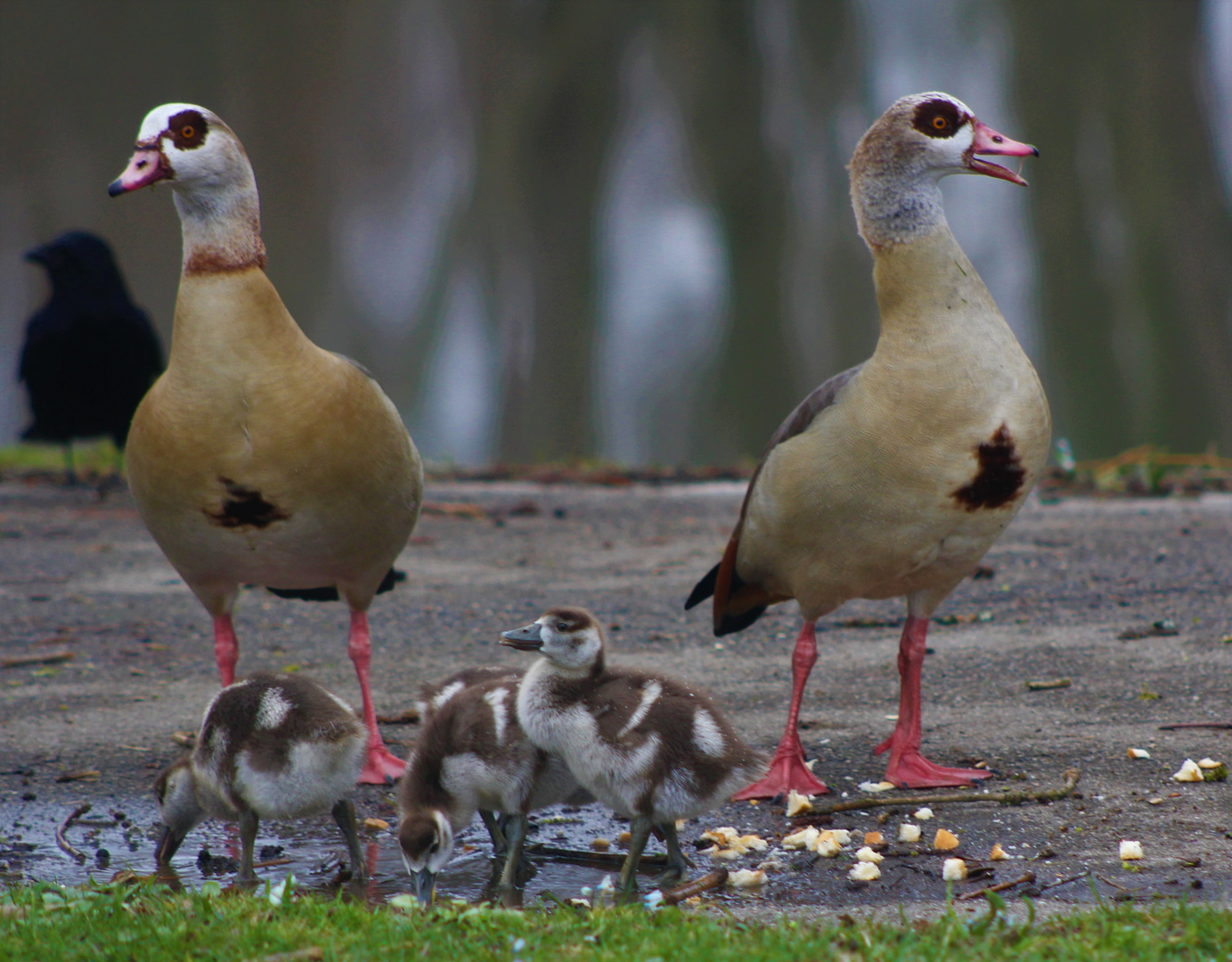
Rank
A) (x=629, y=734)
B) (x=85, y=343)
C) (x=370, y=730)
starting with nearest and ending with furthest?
(x=629, y=734) < (x=370, y=730) < (x=85, y=343)

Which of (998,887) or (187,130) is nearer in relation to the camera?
(998,887)

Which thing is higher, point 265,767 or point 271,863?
point 265,767

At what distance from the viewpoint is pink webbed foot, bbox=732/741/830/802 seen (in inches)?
158

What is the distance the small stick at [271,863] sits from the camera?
3.62 meters

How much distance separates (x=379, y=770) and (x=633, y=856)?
4.84 ft

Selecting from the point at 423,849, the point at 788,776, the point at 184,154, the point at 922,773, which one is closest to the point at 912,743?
the point at 922,773

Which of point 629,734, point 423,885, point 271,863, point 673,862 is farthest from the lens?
point 271,863

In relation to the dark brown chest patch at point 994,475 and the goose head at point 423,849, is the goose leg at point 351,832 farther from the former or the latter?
the dark brown chest patch at point 994,475

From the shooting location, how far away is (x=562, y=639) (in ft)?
12.2

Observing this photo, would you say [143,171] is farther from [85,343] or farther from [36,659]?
[85,343]

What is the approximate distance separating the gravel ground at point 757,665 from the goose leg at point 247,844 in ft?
0.96

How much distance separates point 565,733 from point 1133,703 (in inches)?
97.3

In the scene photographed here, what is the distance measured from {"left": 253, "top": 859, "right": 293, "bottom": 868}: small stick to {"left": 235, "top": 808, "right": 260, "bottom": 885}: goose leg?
0.25 feet

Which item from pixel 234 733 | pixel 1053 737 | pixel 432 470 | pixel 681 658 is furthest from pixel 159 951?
pixel 432 470
